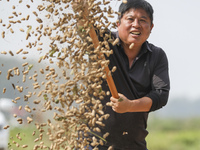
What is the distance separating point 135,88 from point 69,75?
502 mm

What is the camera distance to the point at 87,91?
224 centimetres

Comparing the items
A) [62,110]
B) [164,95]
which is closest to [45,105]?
[62,110]

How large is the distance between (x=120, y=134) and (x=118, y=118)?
110mm

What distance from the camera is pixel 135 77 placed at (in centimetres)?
254

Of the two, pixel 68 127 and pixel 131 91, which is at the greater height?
pixel 131 91

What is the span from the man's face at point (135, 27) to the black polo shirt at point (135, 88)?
9cm

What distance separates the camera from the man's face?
98.1 inches

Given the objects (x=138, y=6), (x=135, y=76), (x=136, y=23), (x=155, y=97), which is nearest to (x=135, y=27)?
(x=136, y=23)

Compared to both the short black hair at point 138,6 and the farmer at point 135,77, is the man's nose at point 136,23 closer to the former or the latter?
the farmer at point 135,77

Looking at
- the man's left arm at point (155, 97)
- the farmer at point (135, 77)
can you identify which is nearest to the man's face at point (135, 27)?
the farmer at point (135, 77)

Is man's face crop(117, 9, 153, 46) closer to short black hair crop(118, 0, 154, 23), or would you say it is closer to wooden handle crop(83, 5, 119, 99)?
short black hair crop(118, 0, 154, 23)

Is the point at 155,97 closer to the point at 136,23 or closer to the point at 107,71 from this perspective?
the point at 107,71

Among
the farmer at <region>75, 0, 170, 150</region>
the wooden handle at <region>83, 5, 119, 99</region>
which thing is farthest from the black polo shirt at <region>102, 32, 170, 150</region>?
the wooden handle at <region>83, 5, 119, 99</region>

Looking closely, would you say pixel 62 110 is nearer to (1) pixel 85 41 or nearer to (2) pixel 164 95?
(1) pixel 85 41
